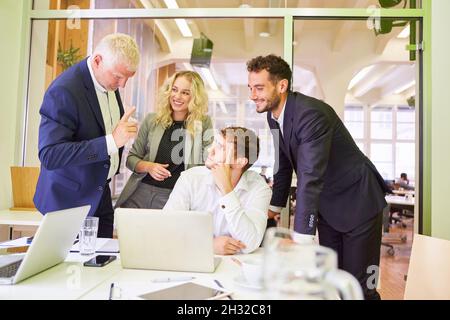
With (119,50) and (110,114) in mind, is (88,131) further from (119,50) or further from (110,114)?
(119,50)

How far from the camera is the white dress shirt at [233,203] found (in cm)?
178

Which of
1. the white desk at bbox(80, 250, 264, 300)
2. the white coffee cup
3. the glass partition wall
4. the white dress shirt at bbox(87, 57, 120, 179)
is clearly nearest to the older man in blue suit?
the glass partition wall

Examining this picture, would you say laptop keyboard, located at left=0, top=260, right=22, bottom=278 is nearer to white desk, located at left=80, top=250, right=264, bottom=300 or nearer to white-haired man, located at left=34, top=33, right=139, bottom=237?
white desk, located at left=80, top=250, right=264, bottom=300

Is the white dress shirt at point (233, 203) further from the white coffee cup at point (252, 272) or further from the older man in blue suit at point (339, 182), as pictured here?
the white coffee cup at point (252, 272)

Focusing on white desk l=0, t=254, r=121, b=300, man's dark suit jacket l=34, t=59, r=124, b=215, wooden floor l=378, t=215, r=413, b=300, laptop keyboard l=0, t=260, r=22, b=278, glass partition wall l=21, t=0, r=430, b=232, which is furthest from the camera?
glass partition wall l=21, t=0, r=430, b=232

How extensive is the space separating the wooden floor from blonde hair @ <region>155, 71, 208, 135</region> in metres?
1.57

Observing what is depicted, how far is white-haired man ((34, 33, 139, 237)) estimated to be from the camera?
2.46m

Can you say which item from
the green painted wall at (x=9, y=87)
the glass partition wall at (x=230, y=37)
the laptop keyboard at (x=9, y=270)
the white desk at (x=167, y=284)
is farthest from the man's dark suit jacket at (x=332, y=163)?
the green painted wall at (x=9, y=87)

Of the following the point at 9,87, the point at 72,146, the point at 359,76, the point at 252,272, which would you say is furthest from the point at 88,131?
the point at 359,76

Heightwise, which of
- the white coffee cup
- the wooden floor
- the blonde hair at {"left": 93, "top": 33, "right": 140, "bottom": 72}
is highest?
the blonde hair at {"left": 93, "top": 33, "right": 140, "bottom": 72}

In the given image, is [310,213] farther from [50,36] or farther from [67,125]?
[50,36]

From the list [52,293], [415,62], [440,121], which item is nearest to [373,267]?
[440,121]

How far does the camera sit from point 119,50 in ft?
9.43
